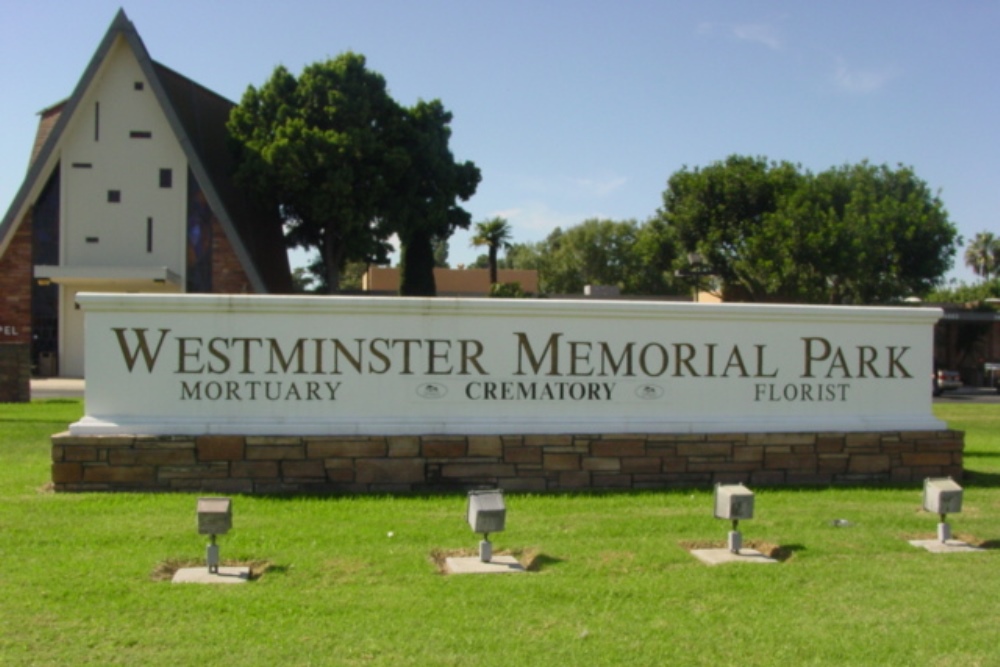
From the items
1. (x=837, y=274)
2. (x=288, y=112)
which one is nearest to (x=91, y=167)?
(x=288, y=112)

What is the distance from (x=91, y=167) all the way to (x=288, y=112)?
7.48m

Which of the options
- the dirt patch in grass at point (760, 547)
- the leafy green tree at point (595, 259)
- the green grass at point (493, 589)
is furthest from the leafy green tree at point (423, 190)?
the leafy green tree at point (595, 259)

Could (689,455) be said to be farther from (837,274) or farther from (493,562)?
(837,274)

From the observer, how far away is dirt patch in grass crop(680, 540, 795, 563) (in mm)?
6820

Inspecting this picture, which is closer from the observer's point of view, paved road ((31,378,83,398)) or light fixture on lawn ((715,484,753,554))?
light fixture on lawn ((715,484,753,554))

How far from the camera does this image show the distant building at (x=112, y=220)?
1425 inches

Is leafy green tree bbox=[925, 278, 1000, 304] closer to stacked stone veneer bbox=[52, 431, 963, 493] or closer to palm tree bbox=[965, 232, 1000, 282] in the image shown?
palm tree bbox=[965, 232, 1000, 282]

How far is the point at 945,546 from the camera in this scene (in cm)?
715

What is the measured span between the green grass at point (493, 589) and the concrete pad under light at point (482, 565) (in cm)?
13

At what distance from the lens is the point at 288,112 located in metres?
37.1

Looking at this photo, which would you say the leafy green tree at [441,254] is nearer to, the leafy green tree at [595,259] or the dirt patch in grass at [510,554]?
the leafy green tree at [595,259]

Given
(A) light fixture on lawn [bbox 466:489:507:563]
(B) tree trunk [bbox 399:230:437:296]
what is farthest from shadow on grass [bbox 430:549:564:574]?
(B) tree trunk [bbox 399:230:437:296]

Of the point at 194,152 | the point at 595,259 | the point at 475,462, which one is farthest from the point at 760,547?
the point at 595,259

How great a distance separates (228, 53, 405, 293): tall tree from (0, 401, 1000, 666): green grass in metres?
28.3
